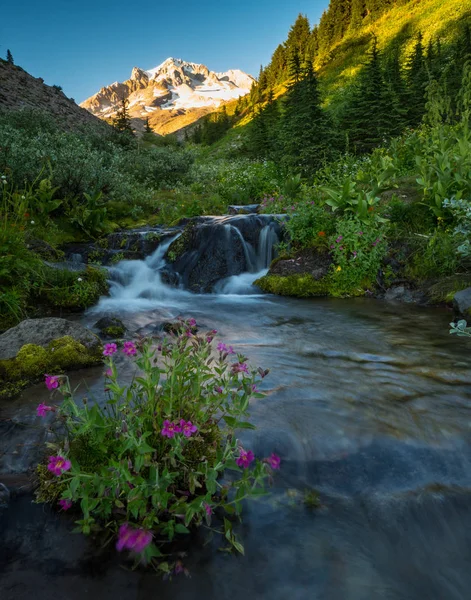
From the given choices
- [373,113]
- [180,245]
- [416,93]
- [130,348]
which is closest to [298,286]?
[180,245]

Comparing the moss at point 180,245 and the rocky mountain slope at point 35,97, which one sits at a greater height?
the rocky mountain slope at point 35,97

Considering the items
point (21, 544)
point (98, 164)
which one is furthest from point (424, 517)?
point (98, 164)

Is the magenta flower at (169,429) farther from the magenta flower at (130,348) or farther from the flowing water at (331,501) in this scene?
the flowing water at (331,501)

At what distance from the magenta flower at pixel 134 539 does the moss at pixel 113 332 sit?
4047 millimetres

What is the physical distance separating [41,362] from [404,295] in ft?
21.3

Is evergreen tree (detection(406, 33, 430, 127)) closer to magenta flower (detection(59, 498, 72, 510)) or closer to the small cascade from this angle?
the small cascade

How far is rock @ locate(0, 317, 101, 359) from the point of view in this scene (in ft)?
13.3

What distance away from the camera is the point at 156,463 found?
1836 mm

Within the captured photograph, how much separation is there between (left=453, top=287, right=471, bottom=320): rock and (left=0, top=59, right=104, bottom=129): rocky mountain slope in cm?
2649

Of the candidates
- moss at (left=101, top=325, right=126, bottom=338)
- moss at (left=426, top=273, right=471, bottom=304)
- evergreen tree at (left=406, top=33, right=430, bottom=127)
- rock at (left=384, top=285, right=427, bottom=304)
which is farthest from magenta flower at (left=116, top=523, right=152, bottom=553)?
evergreen tree at (left=406, top=33, right=430, bottom=127)

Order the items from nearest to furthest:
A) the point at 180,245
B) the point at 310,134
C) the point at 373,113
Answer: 1. the point at 180,245
2. the point at 310,134
3. the point at 373,113

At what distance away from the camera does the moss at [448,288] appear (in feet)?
22.4

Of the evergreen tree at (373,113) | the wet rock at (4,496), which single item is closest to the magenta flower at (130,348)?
the wet rock at (4,496)

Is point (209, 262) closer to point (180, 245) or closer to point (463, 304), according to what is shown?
point (180, 245)
